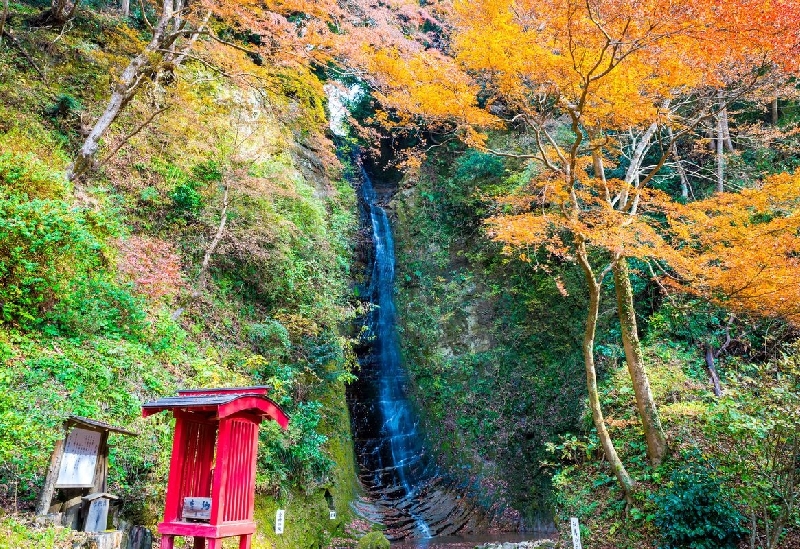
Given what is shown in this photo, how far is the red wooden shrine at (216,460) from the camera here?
188 inches

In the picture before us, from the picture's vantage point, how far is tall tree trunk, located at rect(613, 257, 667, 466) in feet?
27.1

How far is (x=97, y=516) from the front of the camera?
4941mm

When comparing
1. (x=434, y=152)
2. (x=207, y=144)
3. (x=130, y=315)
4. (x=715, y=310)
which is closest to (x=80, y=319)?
(x=130, y=315)

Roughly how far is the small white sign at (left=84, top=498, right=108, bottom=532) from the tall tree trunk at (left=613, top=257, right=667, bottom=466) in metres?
7.99

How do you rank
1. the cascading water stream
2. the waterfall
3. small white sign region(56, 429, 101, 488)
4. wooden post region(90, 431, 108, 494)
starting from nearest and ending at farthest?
small white sign region(56, 429, 101, 488), wooden post region(90, 431, 108, 494), the cascading water stream, the waterfall

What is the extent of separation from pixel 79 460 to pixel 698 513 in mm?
7667

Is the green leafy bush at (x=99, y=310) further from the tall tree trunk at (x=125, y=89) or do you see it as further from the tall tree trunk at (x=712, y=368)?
the tall tree trunk at (x=712, y=368)

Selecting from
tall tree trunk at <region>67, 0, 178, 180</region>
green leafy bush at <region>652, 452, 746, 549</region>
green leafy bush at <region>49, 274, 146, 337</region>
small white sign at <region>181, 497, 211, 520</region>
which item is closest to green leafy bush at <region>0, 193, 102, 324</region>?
green leafy bush at <region>49, 274, 146, 337</region>

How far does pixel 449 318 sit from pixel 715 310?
7.51 metres

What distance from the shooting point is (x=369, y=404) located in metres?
14.9

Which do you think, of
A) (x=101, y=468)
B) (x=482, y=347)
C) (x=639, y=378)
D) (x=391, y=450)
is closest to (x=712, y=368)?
(x=639, y=378)

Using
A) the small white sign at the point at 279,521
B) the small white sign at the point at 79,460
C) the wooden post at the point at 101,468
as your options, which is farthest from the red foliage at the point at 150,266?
the small white sign at the point at 279,521

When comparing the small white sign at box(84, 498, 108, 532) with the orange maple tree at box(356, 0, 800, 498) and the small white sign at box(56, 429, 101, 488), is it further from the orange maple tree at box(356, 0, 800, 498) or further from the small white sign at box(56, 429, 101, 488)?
the orange maple tree at box(356, 0, 800, 498)

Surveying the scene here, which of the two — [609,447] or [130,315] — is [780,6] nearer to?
[609,447]
